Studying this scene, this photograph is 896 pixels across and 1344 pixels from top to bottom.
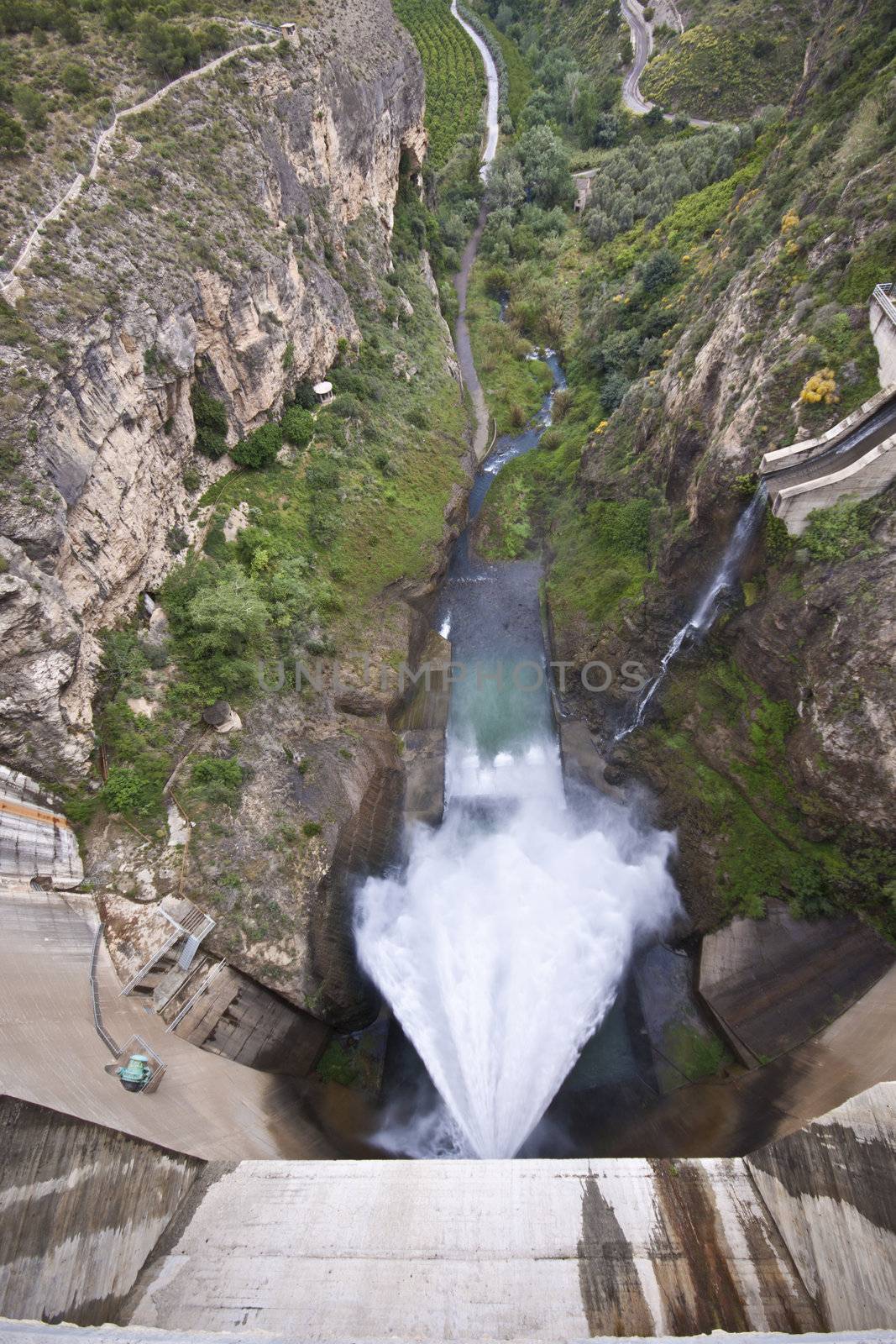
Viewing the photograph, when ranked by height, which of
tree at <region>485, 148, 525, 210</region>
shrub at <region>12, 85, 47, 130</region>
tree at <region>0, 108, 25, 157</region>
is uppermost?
tree at <region>485, 148, 525, 210</region>

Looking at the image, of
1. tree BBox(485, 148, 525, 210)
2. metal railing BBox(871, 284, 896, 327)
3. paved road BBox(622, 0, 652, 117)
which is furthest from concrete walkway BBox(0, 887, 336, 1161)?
paved road BBox(622, 0, 652, 117)

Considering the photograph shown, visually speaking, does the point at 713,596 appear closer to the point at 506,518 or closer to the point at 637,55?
the point at 506,518

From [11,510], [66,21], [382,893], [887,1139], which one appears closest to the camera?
[887,1139]

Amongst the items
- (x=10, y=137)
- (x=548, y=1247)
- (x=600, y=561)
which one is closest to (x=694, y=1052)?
(x=548, y=1247)

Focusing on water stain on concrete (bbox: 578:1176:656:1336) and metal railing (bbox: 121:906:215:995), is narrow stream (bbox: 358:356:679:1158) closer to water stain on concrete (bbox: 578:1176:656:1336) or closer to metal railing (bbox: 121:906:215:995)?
water stain on concrete (bbox: 578:1176:656:1336)

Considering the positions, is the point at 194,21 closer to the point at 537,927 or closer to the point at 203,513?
the point at 203,513

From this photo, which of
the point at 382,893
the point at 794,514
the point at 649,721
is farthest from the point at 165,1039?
the point at 794,514
